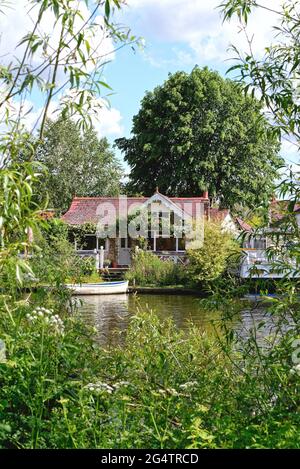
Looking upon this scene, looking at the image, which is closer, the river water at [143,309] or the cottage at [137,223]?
the river water at [143,309]

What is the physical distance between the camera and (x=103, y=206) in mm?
37781

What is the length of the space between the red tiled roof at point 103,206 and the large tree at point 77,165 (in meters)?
6.87

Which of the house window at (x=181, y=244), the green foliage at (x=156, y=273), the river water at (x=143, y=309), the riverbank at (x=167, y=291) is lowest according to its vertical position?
the river water at (x=143, y=309)

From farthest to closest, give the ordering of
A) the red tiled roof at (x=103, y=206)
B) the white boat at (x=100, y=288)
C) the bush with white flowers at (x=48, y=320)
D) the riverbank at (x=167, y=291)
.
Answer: the red tiled roof at (x=103, y=206) → the riverbank at (x=167, y=291) → the white boat at (x=100, y=288) → the bush with white flowers at (x=48, y=320)

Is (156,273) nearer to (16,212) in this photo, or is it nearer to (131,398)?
(131,398)

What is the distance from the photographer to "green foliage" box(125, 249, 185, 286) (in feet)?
98.0

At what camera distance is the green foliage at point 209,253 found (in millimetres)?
28609

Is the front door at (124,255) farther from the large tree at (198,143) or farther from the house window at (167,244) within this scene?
the large tree at (198,143)

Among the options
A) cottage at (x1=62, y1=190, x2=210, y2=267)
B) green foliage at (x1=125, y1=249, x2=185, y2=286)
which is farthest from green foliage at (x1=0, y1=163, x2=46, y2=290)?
cottage at (x1=62, y1=190, x2=210, y2=267)

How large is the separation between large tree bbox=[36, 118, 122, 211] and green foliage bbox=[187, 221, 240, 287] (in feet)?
58.9

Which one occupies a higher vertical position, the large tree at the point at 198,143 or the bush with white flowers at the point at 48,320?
the large tree at the point at 198,143

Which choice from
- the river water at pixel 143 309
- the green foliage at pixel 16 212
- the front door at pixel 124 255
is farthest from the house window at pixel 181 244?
the green foliage at pixel 16 212

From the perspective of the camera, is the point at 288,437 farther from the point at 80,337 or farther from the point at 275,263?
the point at 80,337

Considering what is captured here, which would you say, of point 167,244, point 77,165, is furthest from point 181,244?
point 77,165
